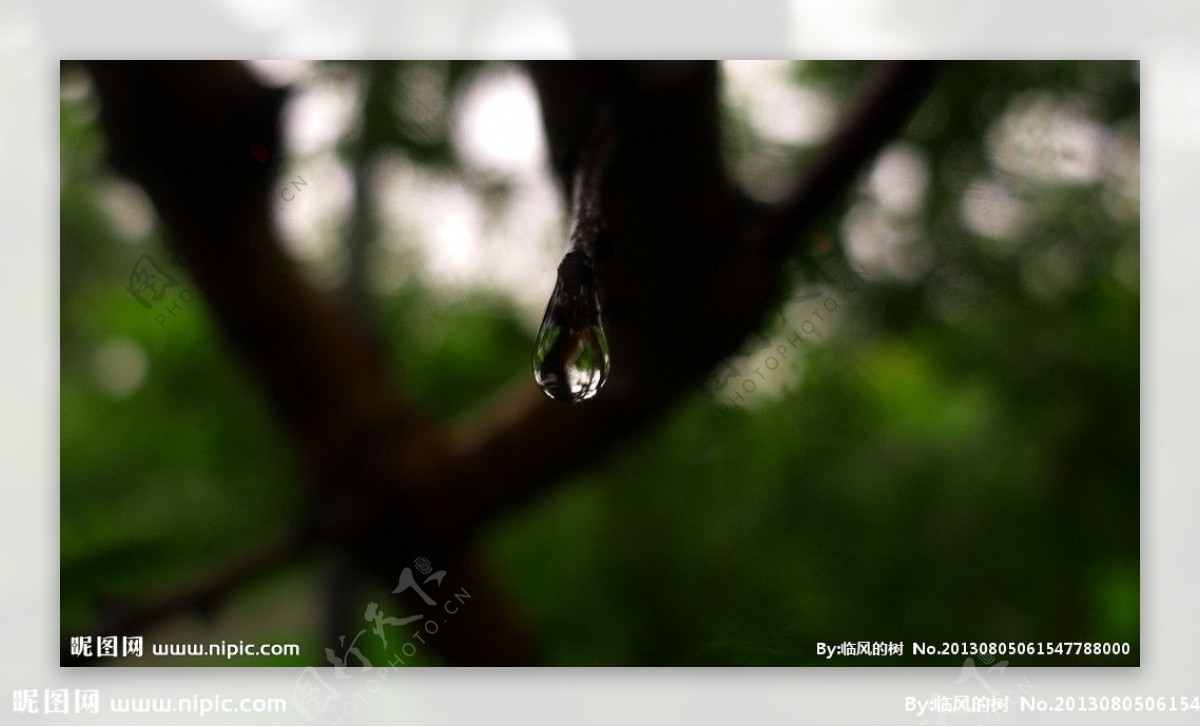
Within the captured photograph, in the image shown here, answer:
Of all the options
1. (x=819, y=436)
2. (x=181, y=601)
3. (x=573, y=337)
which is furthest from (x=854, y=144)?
(x=181, y=601)

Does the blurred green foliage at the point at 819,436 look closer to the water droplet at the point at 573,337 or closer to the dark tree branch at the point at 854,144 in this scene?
the dark tree branch at the point at 854,144

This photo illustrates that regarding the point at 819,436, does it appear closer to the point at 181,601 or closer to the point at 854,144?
the point at 854,144

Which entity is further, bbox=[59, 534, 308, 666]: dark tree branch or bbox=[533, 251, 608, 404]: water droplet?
bbox=[59, 534, 308, 666]: dark tree branch

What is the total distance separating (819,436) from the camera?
632mm

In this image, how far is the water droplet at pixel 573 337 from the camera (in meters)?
0.28

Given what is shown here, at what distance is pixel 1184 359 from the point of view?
0.62m

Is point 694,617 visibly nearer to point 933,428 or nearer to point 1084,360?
point 933,428

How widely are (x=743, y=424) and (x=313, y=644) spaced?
0.37m

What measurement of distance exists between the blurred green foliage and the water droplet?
309 millimetres

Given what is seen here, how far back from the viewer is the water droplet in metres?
0.28

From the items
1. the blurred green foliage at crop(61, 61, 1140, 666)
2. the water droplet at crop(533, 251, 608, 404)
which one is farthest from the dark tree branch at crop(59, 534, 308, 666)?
the water droplet at crop(533, 251, 608, 404)

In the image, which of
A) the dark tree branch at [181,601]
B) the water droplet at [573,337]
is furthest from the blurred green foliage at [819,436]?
the water droplet at [573,337]

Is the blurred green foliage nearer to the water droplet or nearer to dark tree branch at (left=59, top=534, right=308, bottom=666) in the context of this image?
dark tree branch at (left=59, top=534, right=308, bottom=666)

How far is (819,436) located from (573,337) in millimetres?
384
